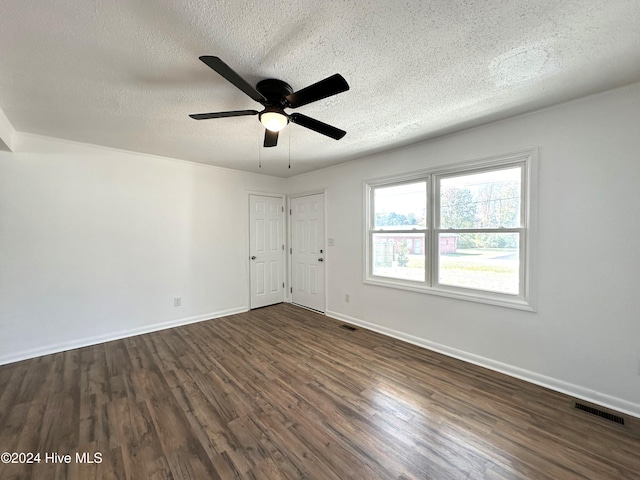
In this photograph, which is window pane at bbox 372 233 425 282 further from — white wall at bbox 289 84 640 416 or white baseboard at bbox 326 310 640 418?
white baseboard at bbox 326 310 640 418

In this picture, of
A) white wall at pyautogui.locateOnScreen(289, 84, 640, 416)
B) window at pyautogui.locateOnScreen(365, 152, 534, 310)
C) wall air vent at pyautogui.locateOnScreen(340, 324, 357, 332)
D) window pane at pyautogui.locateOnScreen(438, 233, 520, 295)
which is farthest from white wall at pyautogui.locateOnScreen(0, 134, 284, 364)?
white wall at pyautogui.locateOnScreen(289, 84, 640, 416)

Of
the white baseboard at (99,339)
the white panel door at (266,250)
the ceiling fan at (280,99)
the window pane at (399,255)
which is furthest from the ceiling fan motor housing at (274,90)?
the white baseboard at (99,339)

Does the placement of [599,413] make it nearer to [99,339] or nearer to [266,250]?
[266,250]

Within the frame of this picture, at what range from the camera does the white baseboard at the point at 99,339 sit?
9.05 ft

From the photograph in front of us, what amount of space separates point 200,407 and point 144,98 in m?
2.51

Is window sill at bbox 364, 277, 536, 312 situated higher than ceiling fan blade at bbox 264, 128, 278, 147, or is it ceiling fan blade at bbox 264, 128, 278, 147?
ceiling fan blade at bbox 264, 128, 278, 147

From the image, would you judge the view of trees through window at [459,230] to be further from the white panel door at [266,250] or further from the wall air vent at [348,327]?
the white panel door at [266,250]

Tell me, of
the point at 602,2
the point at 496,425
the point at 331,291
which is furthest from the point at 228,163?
the point at 496,425

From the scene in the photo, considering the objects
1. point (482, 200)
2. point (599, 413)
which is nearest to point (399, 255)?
point (482, 200)

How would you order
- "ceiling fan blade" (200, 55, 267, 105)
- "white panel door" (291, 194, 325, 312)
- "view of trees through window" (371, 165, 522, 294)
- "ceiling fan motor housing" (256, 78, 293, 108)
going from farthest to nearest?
"white panel door" (291, 194, 325, 312) → "view of trees through window" (371, 165, 522, 294) → "ceiling fan motor housing" (256, 78, 293, 108) → "ceiling fan blade" (200, 55, 267, 105)

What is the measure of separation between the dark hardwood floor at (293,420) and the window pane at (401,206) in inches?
63.0

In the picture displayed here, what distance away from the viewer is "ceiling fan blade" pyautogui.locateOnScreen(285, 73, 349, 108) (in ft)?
4.66

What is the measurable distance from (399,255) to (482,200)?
116cm

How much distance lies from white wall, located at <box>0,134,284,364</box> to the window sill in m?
2.67
